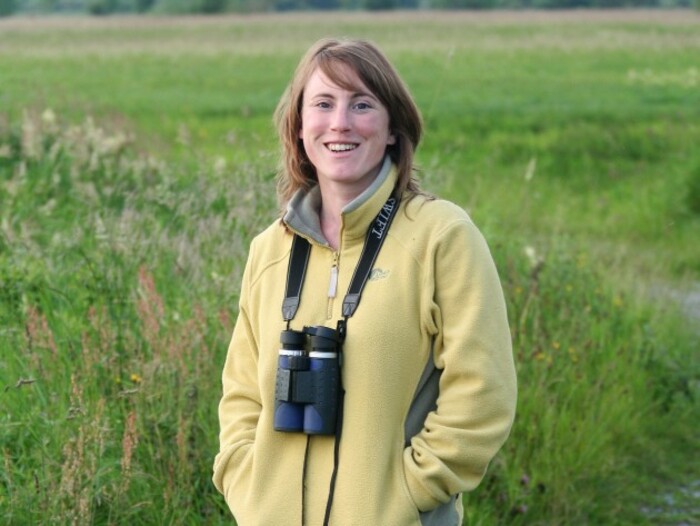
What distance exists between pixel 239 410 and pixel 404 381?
483mm

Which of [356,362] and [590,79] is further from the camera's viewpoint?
[590,79]

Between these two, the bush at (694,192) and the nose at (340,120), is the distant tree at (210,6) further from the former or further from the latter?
the nose at (340,120)

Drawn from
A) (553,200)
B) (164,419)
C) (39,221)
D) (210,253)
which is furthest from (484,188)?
(164,419)

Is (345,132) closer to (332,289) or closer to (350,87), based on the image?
(350,87)

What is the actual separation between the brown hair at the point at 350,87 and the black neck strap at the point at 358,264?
11 centimetres

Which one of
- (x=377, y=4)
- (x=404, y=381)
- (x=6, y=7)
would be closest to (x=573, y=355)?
(x=404, y=381)

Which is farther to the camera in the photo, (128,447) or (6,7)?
(6,7)

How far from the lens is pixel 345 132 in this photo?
2.94 m

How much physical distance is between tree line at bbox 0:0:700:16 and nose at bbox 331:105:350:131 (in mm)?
74783

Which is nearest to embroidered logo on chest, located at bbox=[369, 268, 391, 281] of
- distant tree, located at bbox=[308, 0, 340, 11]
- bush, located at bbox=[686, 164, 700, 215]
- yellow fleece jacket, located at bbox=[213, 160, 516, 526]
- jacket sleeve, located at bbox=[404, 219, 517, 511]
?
yellow fleece jacket, located at bbox=[213, 160, 516, 526]

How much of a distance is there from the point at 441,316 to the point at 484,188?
9.68 metres

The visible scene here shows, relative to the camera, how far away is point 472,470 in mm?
2842

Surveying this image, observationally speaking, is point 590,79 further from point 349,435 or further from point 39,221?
point 349,435

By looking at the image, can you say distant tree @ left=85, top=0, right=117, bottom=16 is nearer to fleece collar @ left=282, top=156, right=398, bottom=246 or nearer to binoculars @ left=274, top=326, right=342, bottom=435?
fleece collar @ left=282, top=156, right=398, bottom=246
